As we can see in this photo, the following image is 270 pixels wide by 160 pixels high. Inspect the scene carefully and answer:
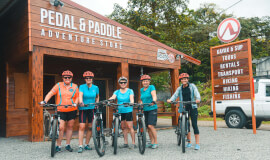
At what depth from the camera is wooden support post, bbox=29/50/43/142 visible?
6.67 meters

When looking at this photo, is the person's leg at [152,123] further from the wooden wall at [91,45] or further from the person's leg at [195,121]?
the wooden wall at [91,45]

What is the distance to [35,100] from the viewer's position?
6.71 metres

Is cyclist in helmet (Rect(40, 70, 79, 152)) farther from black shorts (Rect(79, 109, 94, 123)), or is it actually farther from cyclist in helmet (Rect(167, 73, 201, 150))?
cyclist in helmet (Rect(167, 73, 201, 150))

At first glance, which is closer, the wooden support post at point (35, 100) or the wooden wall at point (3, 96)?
the wooden support post at point (35, 100)

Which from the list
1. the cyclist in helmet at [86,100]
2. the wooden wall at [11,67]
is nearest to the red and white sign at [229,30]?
the cyclist in helmet at [86,100]

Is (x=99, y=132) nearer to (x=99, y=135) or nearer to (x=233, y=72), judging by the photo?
(x=99, y=135)

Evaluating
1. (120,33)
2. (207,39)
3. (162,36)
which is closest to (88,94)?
(120,33)

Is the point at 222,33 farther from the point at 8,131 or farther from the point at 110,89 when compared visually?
the point at 8,131

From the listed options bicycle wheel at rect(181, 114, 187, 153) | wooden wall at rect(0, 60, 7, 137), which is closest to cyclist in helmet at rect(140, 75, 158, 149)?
bicycle wheel at rect(181, 114, 187, 153)

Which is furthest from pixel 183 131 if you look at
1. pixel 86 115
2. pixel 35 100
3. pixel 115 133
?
pixel 35 100

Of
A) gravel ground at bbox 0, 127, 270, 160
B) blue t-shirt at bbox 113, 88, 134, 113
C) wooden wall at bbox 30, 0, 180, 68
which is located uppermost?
wooden wall at bbox 30, 0, 180, 68

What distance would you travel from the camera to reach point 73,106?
548 cm

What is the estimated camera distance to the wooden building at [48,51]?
6861 mm

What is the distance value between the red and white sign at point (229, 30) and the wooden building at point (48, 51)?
221 centimetres
